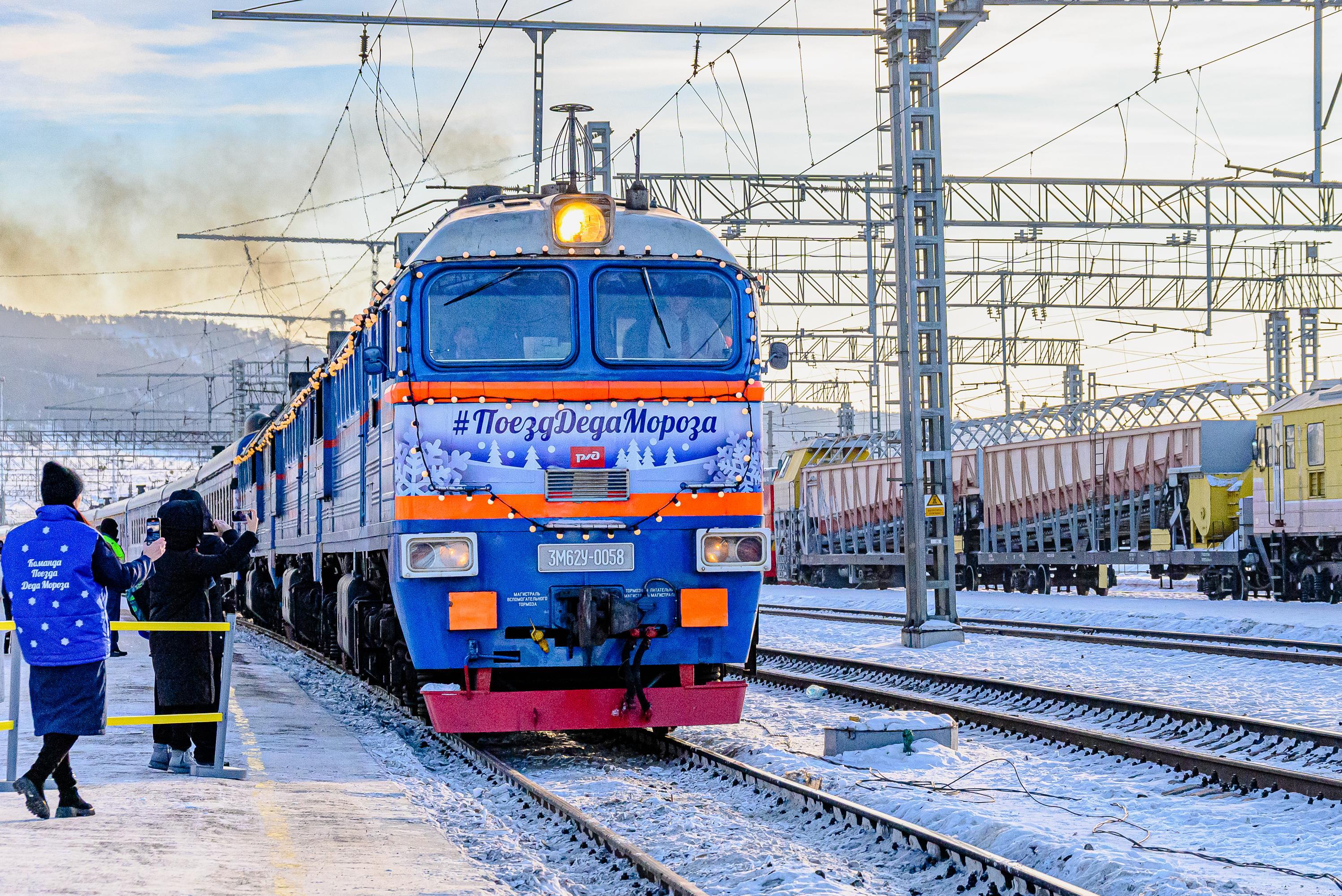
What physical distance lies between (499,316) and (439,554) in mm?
1708

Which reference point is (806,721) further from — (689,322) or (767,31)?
(767,31)

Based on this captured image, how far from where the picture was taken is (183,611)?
10008 mm

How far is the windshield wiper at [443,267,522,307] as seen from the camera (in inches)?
439

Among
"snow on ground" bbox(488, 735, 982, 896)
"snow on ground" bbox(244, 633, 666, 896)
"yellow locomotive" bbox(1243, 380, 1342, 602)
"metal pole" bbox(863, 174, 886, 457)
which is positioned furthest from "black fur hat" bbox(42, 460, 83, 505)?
"yellow locomotive" bbox(1243, 380, 1342, 602)

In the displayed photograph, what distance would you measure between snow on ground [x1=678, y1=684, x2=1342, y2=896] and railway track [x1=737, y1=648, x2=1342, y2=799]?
150 mm

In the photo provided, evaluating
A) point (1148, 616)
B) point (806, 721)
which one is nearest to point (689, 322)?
point (806, 721)

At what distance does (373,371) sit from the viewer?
11.5 meters

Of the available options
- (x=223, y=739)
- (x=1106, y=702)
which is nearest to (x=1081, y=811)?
(x=1106, y=702)

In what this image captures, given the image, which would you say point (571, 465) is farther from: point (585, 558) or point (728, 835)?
point (728, 835)

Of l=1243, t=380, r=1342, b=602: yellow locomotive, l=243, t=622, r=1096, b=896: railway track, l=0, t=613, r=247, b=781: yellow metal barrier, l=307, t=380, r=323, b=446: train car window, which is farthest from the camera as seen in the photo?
l=1243, t=380, r=1342, b=602: yellow locomotive

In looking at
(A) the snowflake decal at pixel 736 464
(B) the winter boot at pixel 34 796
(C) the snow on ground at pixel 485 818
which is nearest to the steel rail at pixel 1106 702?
(A) the snowflake decal at pixel 736 464

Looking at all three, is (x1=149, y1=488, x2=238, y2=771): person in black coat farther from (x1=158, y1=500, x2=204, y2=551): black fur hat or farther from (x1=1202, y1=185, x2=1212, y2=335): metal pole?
A: (x1=1202, y1=185, x2=1212, y2=335): metal pole

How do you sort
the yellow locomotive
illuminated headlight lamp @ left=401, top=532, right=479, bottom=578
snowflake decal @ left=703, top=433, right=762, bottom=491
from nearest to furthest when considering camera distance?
illuminated headlight lamp @ left=401, top=532, right=479, bottom=578, snowflake decal @ left=703, top=433, right=762, bottom=491, the yellow locomotive

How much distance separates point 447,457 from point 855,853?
13.6 ft
